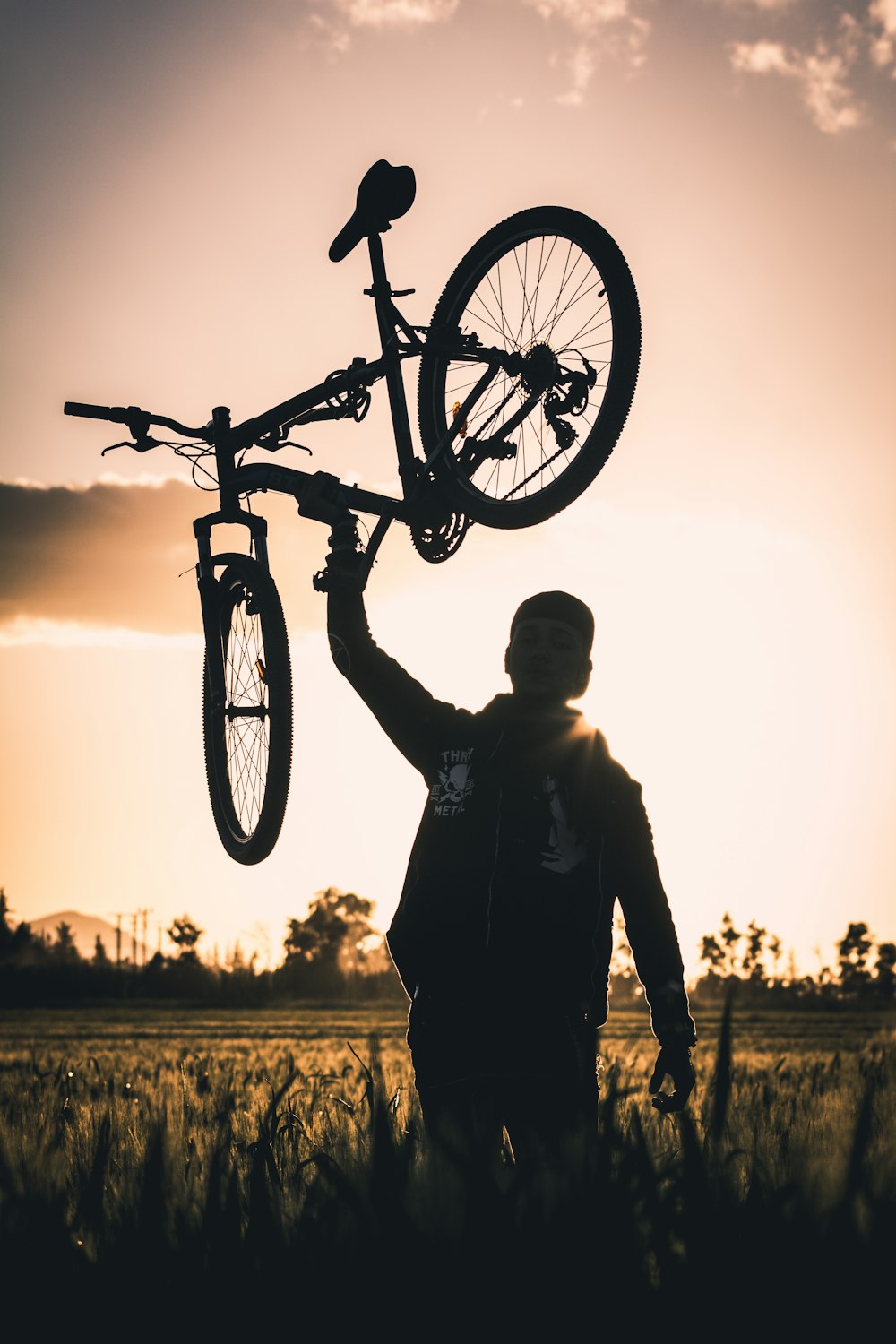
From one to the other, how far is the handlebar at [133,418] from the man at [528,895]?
307cm

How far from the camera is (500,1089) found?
4105mm

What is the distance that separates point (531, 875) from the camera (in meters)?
4.44

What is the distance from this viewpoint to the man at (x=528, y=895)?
434cm

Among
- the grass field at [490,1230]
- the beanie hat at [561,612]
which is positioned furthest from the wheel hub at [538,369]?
the grass field at [490,1230]

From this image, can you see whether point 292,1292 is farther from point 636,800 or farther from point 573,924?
point 636,800

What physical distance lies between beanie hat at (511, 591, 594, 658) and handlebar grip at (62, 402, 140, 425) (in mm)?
3341

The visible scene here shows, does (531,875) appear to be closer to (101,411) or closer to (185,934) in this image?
(101,411)

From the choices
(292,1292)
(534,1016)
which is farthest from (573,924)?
(292,1292)

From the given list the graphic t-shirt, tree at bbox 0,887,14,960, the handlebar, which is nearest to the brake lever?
the handlebar

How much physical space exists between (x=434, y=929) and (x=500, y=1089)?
0.62 metres

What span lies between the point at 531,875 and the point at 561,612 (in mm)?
1147

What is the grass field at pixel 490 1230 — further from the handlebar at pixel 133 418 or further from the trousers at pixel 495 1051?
the handlebar at pixel 133 418

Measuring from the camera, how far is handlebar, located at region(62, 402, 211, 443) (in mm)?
7219

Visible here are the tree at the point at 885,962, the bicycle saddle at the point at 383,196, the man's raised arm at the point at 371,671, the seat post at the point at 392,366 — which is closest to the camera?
the man's raised arm at the point at 371,671
